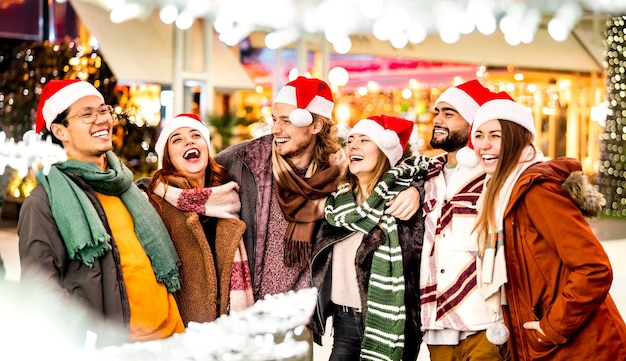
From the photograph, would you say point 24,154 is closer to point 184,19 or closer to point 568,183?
point 568,183

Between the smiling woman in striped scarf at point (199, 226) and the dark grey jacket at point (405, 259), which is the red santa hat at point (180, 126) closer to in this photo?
the smiling woman in striped scarf at point (199, 226)

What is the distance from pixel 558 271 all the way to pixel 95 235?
1581 mm

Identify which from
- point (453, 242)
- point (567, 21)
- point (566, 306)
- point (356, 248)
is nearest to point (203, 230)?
point (356, 248)

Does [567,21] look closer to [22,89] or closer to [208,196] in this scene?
[22,89]

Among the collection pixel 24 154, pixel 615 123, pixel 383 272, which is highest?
pixel 615 123

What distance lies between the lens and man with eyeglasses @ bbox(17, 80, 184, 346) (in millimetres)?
2854

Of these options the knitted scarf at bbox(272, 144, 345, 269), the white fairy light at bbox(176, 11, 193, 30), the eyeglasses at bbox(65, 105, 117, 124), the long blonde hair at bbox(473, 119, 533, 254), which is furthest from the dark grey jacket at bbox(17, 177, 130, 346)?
the white fairy light at bbox(176, 11, 193, 30)

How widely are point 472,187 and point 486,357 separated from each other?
2.14 feet

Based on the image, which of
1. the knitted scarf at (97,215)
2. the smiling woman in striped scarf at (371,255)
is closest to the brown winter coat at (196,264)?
the knitted scarf at (97,215)

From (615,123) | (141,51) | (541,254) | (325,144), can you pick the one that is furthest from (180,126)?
(615,123)

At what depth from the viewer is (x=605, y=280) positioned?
113 inches

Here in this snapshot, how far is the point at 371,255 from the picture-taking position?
356 centimetres

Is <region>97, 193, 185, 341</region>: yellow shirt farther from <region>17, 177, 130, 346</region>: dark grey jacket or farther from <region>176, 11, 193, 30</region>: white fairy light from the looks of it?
<region>176, 11, 193, 30</region>: white fairy light

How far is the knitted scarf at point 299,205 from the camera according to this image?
12.0 ft
